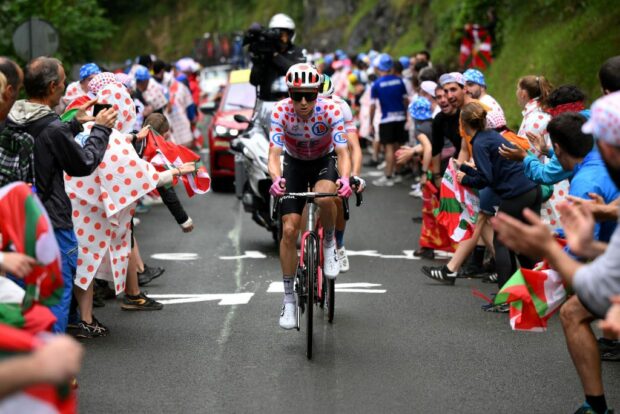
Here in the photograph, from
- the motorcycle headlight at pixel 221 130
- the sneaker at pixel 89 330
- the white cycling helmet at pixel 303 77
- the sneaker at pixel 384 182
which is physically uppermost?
the white cycling helmet at pixel 303 77

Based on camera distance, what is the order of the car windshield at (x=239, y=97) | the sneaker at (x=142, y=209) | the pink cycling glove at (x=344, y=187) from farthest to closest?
the car windshield at (x=239, y=97)
the sneaker at (x=142, y=209)
the pink cycling glove at (x=344, y=187)

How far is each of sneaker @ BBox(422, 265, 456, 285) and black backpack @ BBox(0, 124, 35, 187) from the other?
205 inches

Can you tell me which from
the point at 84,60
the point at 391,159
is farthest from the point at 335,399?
the point at 84,60

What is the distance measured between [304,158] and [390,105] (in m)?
11.1

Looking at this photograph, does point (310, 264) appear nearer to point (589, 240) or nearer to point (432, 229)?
point (589, 240)

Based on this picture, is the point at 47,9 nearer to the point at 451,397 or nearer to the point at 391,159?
the point at 391,159

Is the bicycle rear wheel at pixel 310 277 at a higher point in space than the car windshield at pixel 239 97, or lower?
higher

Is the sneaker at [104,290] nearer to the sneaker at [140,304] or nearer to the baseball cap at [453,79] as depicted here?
the sneaker at [140,304]

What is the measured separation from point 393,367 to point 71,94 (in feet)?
15.0

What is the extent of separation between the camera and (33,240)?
4.82 m

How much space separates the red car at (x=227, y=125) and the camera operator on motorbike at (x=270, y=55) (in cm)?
360

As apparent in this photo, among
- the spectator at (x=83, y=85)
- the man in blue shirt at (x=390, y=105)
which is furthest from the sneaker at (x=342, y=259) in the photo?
the man in blue shirt at (x=390, y=105)

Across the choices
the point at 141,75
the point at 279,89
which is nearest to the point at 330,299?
the point at 279,89

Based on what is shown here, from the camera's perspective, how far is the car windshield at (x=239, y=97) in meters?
20.2
